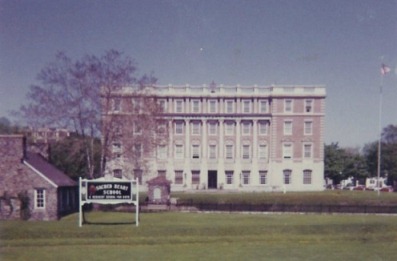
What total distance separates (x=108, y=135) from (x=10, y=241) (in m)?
18.6

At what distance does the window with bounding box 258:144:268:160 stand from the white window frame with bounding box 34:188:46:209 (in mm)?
45433

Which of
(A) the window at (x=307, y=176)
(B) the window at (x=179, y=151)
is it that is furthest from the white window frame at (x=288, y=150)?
(B) the window at (x=179, y=151)

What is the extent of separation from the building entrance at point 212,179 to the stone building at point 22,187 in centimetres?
4299

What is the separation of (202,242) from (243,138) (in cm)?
5132

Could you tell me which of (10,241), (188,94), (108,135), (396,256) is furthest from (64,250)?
(188,94)

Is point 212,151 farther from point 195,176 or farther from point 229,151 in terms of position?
point 195,176

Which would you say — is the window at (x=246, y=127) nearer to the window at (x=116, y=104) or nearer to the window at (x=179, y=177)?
the window at (x=179, y=177)

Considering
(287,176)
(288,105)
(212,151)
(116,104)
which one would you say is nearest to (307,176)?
(287,176)

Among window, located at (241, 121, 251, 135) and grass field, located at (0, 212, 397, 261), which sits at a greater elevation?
window, located at (241, 121, 251, 135)

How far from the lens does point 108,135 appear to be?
3628 cm

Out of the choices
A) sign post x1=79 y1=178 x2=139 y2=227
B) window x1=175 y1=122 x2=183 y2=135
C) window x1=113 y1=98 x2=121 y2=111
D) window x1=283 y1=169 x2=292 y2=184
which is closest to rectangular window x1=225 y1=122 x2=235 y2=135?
window x1=175 y1=122 x2=183 y2=135

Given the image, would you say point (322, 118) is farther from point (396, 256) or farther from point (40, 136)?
point (396, 256)

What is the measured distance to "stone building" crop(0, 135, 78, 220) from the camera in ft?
87.1

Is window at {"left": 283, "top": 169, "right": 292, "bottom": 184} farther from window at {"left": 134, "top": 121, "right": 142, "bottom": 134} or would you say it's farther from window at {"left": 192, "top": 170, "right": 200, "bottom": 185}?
window at {"left": 134, "top": 121, "right": 142, "bottom": 134}
